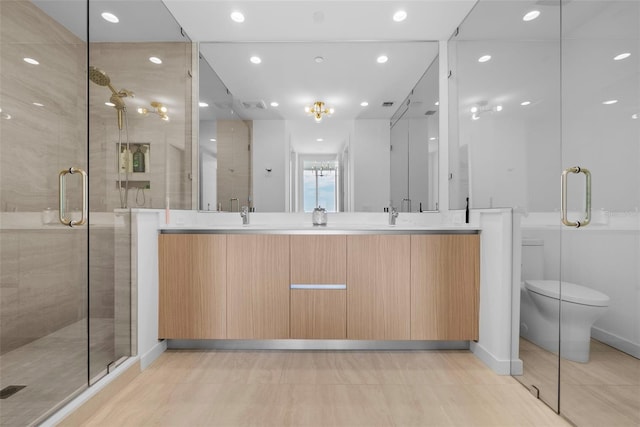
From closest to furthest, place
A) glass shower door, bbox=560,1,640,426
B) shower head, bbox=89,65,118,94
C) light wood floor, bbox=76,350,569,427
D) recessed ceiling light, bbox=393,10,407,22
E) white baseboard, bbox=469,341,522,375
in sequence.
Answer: glass shower door, bbox=560,1,640,426
light wood floor, bbox=76,350,569,427
shower head, bbox=89,65,118,94
white baseboard, bbox=469,341,522,375
recessed ceiling light, bbox=393,10,407,22

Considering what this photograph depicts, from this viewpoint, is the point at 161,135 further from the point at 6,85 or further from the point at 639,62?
the point at 639,62

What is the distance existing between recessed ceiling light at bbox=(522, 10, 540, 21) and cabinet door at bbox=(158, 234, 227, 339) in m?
2.31

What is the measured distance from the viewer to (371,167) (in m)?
2.61

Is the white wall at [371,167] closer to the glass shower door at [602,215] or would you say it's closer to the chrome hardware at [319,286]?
the chrome hardware at [319,286]

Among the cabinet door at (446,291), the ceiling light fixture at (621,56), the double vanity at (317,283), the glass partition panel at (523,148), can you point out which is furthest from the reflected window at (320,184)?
the ceiling light fixture at (621,56)

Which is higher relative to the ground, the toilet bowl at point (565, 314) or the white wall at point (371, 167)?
the white wall at point (371, 167)

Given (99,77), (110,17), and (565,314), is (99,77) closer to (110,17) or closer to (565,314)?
(110,17)

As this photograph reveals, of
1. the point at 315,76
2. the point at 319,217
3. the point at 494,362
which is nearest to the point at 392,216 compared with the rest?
the point at 319,217

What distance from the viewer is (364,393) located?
1.58 metres

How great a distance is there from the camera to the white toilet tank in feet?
5.08

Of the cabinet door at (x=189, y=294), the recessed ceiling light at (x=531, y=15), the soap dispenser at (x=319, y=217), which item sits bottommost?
the cabinet door at (x=189, y=294)

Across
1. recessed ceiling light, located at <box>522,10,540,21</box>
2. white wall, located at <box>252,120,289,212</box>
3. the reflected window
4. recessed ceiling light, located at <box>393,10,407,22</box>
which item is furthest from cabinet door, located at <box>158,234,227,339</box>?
recessed ceiling light, located at <box>522,10,540,21</box>

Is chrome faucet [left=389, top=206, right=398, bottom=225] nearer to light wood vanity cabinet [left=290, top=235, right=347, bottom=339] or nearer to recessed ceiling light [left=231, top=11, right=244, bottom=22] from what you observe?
light wood vanity cabinet [left=290, top=235, right=347, bottom=339]

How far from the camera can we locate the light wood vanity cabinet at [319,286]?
2.02 m
